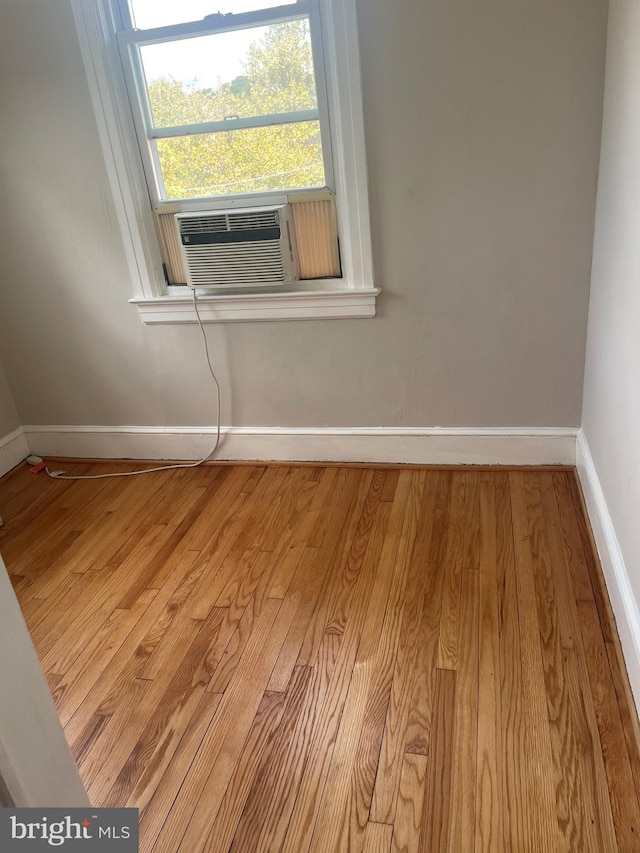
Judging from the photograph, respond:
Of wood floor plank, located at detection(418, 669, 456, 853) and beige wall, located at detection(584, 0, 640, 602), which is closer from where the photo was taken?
wood floor plank, located at detection(418, 669, 456, 853)

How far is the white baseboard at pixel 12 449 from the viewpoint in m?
2.94

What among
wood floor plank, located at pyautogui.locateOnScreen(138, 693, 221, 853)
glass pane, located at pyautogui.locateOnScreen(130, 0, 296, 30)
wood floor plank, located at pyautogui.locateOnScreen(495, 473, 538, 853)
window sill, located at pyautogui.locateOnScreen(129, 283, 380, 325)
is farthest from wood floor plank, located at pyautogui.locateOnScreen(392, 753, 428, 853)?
glass pane, located at pyautogui.locateOnScreen(130, 0, 296, 30)

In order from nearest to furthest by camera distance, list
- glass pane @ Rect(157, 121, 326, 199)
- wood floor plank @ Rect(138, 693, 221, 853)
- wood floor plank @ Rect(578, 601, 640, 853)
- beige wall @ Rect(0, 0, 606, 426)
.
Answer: wood floor plank @ Rect(578, 601, 640, 853), wood floor plank @ Rect(138, 693, 221, 853), beige wall @ Rect(0, 0, 606, 426), glass pane @ Rect(157, 121, 326, 199)

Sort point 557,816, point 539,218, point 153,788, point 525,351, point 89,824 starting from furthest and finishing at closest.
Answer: point 525,351
point 539,218
point 153,788
point 557,816
point 89,824

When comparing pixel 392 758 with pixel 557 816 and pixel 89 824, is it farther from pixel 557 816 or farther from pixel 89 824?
pixel 89 824

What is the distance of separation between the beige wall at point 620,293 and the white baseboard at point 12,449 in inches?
99.1

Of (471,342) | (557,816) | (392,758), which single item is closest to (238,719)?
(392,758)

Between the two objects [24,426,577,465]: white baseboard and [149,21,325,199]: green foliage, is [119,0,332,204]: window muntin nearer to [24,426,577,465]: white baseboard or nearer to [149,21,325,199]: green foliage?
[149,21,325,199]: green foliage

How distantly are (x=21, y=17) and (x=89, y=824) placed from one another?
8.27 feet

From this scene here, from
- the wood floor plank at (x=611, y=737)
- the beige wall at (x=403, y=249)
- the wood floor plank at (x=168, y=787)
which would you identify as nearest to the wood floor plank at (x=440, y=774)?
the wood floor plank at (x=611, y=737)

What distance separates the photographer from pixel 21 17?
A: 2.26 m

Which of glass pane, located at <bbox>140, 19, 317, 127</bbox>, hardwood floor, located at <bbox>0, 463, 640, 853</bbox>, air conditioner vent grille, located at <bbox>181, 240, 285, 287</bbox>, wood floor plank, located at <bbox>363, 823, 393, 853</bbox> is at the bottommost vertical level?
wood floor plank, located at <bbox>363, 823, 393, 853</bbox>

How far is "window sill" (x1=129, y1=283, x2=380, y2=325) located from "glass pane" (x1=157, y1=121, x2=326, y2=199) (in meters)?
0.39

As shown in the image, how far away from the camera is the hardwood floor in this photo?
1347 mm
